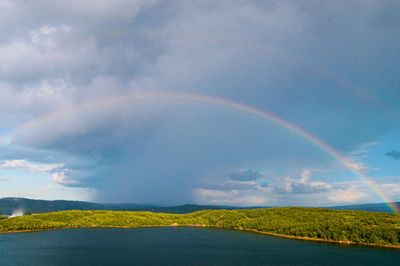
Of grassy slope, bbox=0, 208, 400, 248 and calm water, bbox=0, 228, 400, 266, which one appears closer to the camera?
calm water, bbox=0, 228, 400, 266

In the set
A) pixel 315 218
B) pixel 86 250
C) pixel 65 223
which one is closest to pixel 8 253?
pixel 86 250

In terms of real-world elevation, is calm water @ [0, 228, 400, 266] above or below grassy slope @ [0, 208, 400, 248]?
below

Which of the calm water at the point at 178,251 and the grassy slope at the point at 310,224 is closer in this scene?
the calm water at the point at 178,251

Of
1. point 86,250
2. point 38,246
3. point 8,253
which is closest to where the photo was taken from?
point 8,253

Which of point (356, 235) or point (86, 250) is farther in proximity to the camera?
point (356, 235)

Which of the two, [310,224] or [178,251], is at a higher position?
[310,224]

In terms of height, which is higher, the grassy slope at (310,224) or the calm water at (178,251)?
the grassy slope at (310,224)

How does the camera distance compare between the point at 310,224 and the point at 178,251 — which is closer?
the point at 178,251

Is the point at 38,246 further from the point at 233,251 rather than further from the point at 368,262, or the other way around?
the point at 368,262
